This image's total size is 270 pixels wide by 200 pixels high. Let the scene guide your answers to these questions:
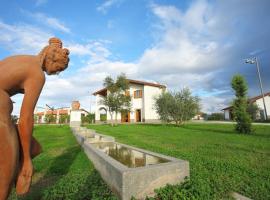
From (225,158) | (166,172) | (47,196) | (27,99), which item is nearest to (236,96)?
(225,158)

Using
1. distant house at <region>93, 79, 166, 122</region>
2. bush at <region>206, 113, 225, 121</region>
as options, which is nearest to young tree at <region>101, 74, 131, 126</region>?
distant house at <region>93, 79, 166, 122</region>

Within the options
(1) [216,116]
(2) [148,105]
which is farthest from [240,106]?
(1) [216,116]

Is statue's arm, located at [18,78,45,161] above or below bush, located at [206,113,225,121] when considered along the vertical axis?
below

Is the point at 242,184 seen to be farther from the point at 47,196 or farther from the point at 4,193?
the point at 4,193

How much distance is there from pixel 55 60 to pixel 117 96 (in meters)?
25.8

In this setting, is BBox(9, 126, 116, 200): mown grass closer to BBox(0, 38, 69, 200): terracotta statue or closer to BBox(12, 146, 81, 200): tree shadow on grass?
BBox(12, 146, 81, 200): tree shadow on grass

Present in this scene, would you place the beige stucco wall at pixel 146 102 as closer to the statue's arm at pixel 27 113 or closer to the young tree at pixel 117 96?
the young tree at pixel 117 96

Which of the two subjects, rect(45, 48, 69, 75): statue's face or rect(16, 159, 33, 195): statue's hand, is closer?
rect(16, 159, 33, 195): statue's hand

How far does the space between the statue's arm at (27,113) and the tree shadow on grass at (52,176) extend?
8.48 feet

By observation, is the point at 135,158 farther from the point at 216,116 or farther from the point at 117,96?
the point at 216,116

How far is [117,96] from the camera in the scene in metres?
27.7

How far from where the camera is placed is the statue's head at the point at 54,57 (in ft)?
6.39

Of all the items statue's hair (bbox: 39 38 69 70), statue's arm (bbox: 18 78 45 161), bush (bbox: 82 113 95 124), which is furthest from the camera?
bush (bbox: 82 113 95 124)

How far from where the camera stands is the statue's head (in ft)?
6.39
